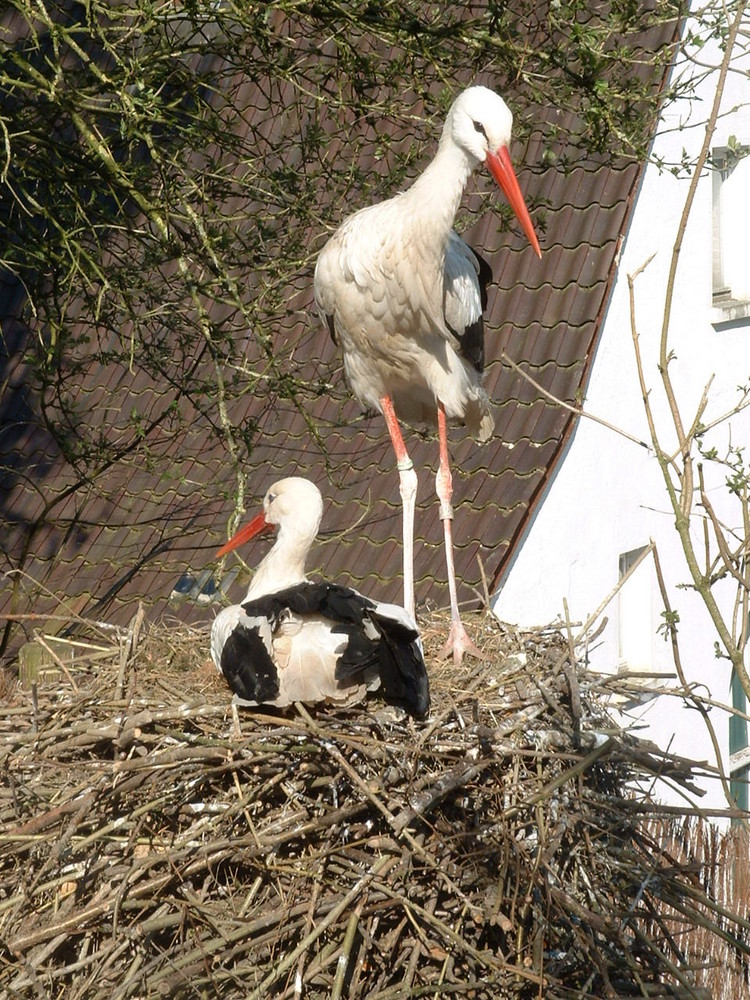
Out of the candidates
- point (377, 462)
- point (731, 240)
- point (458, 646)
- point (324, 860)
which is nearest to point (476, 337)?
point (458, 646)

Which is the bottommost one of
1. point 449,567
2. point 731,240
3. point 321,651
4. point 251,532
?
point 321,651

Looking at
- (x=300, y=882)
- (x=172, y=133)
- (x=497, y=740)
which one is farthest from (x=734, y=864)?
(x=172, y=133)

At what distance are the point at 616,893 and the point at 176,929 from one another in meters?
1.18

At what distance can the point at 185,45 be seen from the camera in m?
5.64

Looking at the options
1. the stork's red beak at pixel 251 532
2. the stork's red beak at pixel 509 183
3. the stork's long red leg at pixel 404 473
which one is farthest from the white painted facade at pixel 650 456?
the stork's red beak at pixel 509 183

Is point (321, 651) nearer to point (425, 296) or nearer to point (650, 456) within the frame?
point (425, 296)

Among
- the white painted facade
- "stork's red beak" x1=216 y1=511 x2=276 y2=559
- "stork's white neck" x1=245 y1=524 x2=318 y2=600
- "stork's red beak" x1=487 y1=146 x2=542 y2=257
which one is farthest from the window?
"stork's white neck" x1=245 y1=524 x2=318 y2=600

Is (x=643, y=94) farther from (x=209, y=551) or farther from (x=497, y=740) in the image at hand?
(x=209, y=551)

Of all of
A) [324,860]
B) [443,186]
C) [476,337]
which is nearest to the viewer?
[324,860]

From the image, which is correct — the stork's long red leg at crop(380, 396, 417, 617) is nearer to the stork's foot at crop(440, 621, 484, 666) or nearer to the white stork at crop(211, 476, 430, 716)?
the stork's foot at crop(440, 621, 484, 666)

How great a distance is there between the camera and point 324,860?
3.95 meters

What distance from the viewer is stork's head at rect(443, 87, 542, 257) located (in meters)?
5.21

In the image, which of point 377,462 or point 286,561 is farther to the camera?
point 377,462

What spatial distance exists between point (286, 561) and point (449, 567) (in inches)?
34.6
